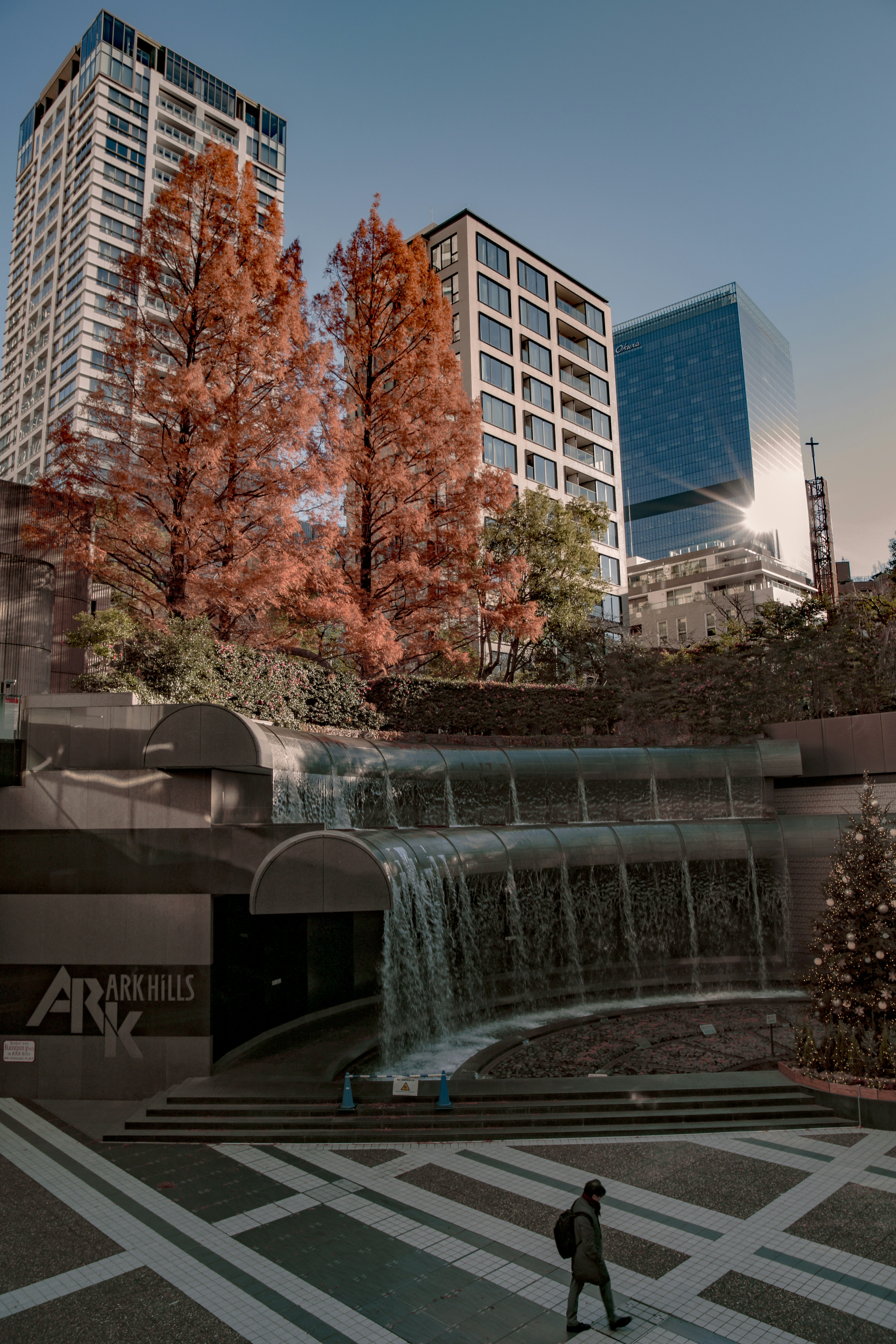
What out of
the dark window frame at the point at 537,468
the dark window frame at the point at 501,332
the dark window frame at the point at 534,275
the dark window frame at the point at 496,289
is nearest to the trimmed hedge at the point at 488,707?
the dark window frame at the point at 537,468

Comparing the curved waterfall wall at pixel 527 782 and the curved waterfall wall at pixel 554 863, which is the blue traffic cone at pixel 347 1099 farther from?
the curved waterfall wall at pixel 527 782

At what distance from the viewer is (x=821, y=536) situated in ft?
244

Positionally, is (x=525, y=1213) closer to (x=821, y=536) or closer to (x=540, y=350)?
(x=540, y=350)

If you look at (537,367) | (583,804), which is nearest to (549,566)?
(583,804)

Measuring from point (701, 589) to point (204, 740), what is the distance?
8264cm

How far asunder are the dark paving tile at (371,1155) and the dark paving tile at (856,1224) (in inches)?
200

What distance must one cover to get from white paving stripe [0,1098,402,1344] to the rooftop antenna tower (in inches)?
2858

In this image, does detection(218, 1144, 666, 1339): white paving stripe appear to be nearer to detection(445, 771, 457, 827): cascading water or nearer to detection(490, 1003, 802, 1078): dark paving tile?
detection(490, 1003, 802, 1078): dark paving tile

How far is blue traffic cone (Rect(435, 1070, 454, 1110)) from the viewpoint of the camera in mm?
12203

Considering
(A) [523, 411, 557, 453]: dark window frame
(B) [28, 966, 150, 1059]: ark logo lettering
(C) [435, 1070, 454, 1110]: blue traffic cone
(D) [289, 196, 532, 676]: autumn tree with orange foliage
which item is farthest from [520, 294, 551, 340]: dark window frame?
(C) [435, 1070, 454, 1110]: blue traffic cone

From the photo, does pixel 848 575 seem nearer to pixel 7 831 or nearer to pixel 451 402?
pixel 451 402

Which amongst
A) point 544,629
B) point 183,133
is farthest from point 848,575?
point 183,133

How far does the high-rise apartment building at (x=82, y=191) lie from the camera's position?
72.6m

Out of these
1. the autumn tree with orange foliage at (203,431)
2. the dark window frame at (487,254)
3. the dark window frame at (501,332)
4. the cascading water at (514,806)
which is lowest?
the cascading water at (514,806)
